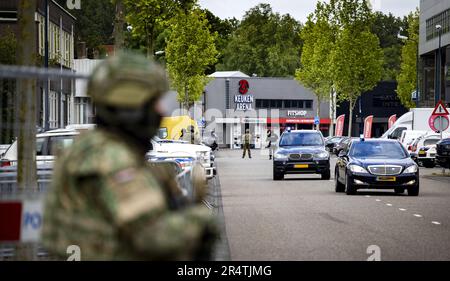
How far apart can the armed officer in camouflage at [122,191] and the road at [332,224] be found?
378 inches

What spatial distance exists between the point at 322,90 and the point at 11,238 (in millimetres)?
105117

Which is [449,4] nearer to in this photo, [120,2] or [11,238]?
[120,2]

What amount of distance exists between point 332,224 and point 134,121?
51.5 feet

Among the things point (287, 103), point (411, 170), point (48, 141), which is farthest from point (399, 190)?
point (287, 103)

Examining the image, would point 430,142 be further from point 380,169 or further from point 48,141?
point 48,141

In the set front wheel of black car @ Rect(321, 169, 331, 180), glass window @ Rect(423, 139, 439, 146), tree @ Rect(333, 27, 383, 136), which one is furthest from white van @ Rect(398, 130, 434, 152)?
tree @ Rect(333, 27, 383, 136)

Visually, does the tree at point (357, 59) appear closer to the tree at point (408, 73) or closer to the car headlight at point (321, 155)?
the tree at point (408, 73)

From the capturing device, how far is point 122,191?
12.2 feet

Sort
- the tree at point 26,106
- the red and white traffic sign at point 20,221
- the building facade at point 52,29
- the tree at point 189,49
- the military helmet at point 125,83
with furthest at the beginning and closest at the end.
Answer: the tree at point 189,49 → the building facade at point 52,29 → the tree at point 26,106 → the red and white traffic sign at point 20,221 → the military helmet at point 125,83

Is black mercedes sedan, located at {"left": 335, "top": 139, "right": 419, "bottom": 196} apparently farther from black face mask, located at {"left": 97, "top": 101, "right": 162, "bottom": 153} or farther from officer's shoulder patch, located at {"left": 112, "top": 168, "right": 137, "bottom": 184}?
officer's shoulder patch, located at {"left": 112, "top": 168, "right": 137, "bottom": 184}

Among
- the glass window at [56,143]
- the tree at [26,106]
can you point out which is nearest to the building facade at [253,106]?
the tree at [26,106]

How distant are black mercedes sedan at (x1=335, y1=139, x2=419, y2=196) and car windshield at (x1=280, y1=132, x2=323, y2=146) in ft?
30.5

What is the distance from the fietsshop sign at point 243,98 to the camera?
12662 cm

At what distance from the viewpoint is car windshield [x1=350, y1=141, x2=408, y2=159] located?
28.9 m
